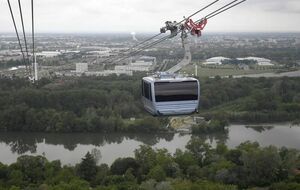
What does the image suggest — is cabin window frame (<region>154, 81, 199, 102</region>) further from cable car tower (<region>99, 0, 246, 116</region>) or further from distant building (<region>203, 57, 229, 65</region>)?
distant building (<region>203, 57, 229, 65</region>)

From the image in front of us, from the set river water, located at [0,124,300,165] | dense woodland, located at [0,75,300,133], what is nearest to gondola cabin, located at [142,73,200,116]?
river water, located at [0,124,300,165]

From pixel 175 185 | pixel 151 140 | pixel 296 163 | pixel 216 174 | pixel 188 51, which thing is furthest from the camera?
pixel 151 140

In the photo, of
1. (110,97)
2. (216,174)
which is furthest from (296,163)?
(110,97)

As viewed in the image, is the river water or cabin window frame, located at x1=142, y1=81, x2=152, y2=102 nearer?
cabin window frame, located at x1=142, y1=81, x2=152, y2=102

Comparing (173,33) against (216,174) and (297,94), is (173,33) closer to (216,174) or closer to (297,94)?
(216,174)

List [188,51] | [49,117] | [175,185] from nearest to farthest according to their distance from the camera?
[188,51]
[175,185]
[49,117]
